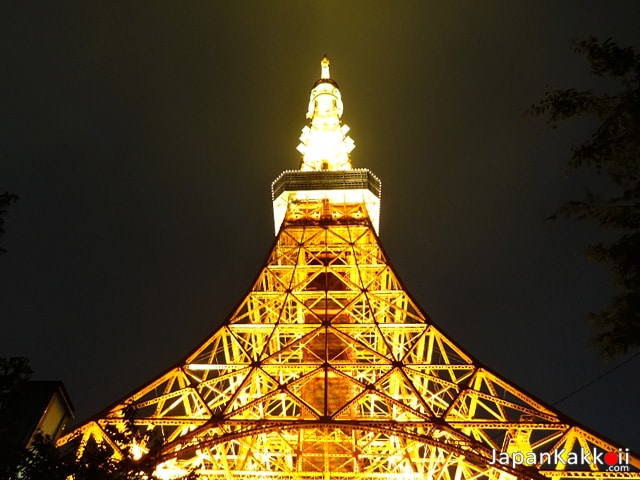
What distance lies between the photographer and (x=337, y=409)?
478 inches

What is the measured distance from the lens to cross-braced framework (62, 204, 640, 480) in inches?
346

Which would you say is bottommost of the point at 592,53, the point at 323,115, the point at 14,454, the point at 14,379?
the point at 14,454

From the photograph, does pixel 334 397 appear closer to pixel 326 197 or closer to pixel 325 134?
pixel 326 197

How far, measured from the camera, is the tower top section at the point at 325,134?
75.8 feet

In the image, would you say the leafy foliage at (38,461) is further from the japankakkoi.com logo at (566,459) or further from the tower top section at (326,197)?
the tower top section at (326,197)

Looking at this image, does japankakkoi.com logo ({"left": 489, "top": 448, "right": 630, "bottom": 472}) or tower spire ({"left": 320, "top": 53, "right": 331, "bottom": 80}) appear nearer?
japankakkoi.com logo ({"left": 489, "top": 448, "right": 630, "bottom": 472})

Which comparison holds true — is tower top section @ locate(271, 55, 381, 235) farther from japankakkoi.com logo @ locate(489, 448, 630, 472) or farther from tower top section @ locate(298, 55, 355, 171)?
japankakkoi.com logo @ locate(489, 448, 630, 472)

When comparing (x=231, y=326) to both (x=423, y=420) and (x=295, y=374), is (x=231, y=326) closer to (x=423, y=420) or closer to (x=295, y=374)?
(x=295, y=374)

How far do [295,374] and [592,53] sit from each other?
11207mm

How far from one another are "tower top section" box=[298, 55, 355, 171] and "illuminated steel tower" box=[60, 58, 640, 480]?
0.82 metres

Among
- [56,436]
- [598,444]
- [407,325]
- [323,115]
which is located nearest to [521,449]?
[598,444]

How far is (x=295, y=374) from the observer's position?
46.7 feet

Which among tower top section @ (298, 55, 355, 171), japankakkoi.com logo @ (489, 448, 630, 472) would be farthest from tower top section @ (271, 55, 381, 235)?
japankakkoi.com logo @ (489, 448, 630, 472)

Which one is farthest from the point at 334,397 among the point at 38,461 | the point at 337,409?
the point at 38,461
